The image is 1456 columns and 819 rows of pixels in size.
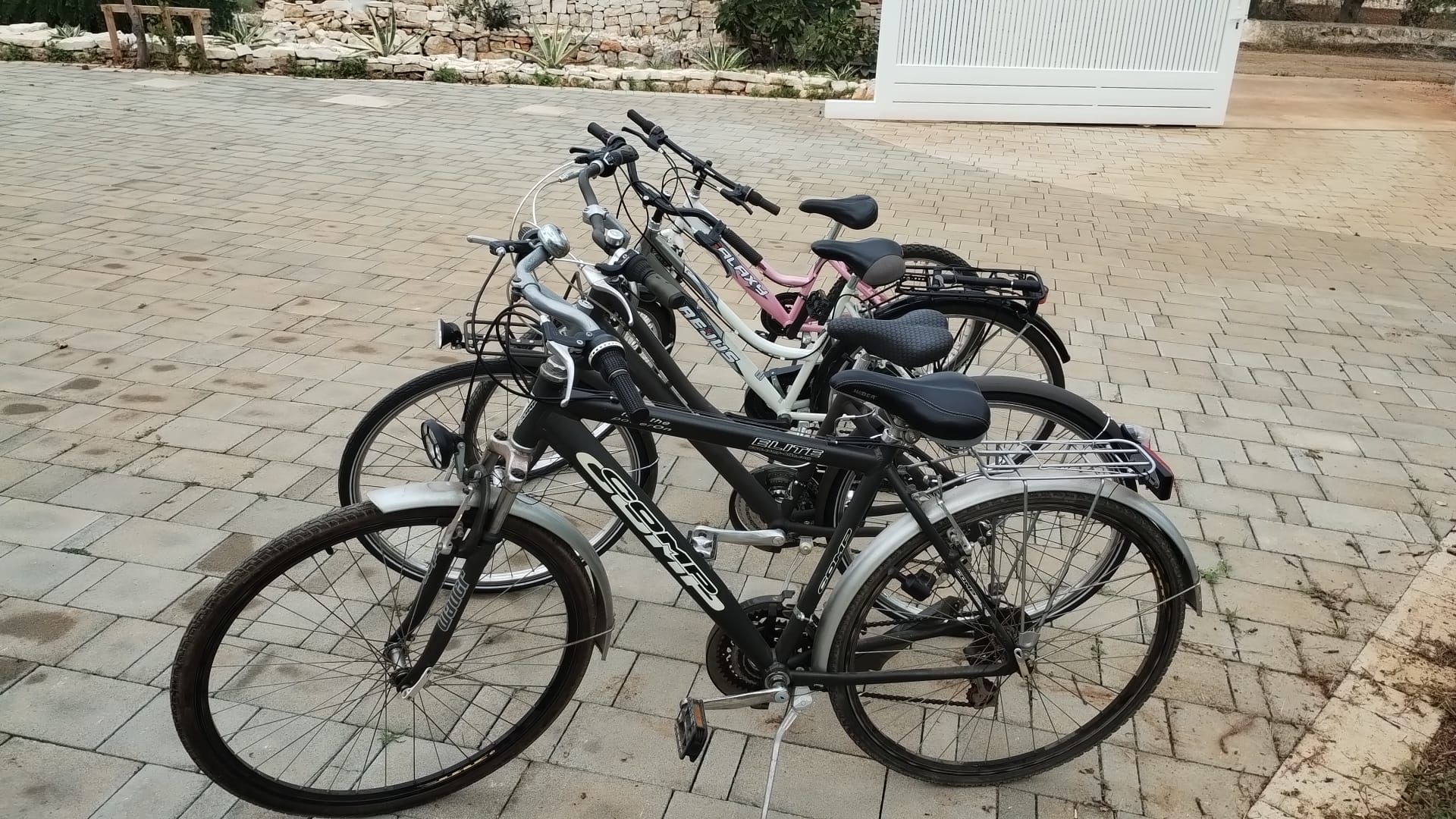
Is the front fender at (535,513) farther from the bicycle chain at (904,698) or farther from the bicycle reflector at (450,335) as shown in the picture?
the bicycle chain at (904,698)

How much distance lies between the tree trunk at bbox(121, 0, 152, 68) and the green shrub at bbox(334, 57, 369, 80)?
2.28 meters

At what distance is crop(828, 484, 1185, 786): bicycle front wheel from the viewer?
2.21m

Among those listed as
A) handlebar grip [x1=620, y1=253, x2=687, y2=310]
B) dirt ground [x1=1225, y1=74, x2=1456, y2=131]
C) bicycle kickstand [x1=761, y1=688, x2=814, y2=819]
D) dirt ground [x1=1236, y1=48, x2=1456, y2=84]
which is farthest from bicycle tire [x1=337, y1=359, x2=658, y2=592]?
dirt ground [x1=1236, y1=48, x2=1456, y2=84]

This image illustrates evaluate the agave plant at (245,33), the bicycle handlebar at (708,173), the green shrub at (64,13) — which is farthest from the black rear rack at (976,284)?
the green shrub at (64,13)

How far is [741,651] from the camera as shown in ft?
7.77

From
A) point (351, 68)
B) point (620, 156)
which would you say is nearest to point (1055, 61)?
point (351, 68)

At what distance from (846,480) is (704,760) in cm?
78

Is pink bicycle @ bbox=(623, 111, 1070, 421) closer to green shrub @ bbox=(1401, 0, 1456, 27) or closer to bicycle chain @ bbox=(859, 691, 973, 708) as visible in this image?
bicycle chain @ bbox=(859, 691, 973, 708)

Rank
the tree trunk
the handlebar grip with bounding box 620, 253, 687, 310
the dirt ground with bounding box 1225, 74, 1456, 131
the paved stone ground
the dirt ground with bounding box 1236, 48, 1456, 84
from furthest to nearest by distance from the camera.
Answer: the dirt ground with bounding box 1236, 48, 1456, 84 < the tree trunk < the dirt ground with bounding box 1225, 74, 1456, 131 < the handlebar grip with bounding box 620, 253, 687, 310 < the paved stone ground

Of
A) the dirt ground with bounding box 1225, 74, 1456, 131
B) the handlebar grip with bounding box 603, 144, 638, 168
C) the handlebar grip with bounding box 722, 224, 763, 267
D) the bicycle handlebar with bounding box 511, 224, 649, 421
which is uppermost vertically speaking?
the handlebar grip with bounding box 603, 144, 638, 168

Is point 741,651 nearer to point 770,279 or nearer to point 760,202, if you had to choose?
point 770,279

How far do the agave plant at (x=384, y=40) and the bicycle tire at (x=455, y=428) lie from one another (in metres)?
12.0

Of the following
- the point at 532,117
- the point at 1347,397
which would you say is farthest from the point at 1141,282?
the point at 532,117

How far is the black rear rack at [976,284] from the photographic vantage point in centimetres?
323
